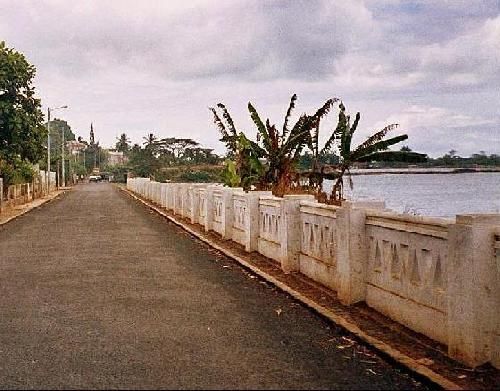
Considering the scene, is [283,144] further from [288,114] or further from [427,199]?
[427,199]

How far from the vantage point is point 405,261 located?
782 centimetres

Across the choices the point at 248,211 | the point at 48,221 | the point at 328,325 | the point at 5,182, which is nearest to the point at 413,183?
the point at 5,182

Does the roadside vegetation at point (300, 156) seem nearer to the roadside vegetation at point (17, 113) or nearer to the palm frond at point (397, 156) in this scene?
the palm frond at point (397, 156)

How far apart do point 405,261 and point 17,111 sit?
32595 mm

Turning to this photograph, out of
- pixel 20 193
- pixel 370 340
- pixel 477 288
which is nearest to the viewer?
pixel 477 288

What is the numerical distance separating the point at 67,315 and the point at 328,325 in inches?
118

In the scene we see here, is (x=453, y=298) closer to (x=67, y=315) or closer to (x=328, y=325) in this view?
(x=328, y=325)

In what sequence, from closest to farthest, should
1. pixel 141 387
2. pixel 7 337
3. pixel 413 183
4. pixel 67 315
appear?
pixel 141 387, pixel 7 337, pixel 67 315, pixel 413 183

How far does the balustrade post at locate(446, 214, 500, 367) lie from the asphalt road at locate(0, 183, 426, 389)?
59 cm

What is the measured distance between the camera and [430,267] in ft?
23.8

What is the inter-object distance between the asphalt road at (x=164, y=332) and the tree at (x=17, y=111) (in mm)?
24001

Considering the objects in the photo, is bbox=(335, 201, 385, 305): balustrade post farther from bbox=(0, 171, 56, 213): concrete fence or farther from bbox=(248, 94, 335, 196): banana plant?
bbox=(0, 171, 56, 213): concrete fence

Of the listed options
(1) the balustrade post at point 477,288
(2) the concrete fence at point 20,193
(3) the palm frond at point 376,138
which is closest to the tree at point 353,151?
(3) the palm frond at point 376,138

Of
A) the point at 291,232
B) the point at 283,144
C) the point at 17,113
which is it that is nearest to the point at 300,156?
the point at 283,144
